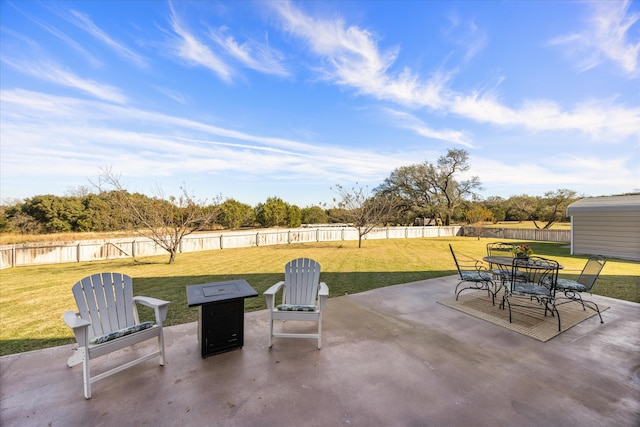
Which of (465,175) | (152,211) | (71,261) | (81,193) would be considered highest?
(465,175)

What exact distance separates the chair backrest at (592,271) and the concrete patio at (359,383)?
2.11 feet

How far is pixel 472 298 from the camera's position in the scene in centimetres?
455

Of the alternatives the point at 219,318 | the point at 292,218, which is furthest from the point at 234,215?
the point at 219,318

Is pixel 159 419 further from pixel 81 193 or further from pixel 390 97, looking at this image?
pixel 81 193

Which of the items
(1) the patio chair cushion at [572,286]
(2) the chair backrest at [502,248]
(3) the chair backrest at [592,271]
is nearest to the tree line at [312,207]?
(2) the chair backrest at [502,248]

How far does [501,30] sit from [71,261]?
52.0 feet

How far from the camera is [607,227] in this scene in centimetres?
1032

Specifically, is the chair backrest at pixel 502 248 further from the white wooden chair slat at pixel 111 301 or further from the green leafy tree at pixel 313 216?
the green leafy tree at pixel 313 216

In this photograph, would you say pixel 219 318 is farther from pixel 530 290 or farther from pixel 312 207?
pixel 312 207

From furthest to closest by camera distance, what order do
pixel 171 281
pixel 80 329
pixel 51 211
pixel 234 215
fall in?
1. pixel 234 215
2. pixel 51 211
3. pixel 171 281
4. pixel 80 329

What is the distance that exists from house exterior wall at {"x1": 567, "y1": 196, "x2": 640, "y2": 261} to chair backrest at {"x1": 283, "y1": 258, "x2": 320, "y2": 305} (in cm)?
1300

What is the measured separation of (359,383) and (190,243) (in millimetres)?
11874

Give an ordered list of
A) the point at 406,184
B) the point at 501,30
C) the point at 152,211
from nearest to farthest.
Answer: the point at 501,30
the point at 152,211
the point at 406,184

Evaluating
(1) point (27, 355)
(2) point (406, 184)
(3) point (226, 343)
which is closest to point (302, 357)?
(3) point (226, 343)
